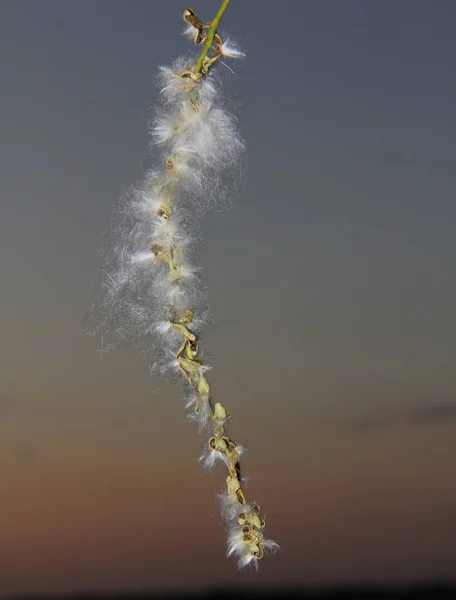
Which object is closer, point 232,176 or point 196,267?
point 196,267

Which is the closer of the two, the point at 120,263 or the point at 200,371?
the point at 200,371

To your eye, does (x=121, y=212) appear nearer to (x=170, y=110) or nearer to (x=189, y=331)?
(x=170, y=110)

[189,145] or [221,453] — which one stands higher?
[189,145]

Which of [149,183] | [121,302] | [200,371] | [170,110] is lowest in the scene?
[200,371]

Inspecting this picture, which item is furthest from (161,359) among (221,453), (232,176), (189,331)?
(232,176)

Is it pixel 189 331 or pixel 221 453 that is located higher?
pixel 189 331

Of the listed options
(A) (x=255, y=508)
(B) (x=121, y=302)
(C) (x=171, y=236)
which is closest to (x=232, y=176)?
(C) (x=171, y=236)

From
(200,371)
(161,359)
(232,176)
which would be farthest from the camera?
(232,176)

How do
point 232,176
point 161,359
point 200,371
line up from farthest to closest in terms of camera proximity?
point 232,176 < point 161,359 < point 200,371

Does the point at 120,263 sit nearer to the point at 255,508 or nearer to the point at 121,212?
the point at 121,212
